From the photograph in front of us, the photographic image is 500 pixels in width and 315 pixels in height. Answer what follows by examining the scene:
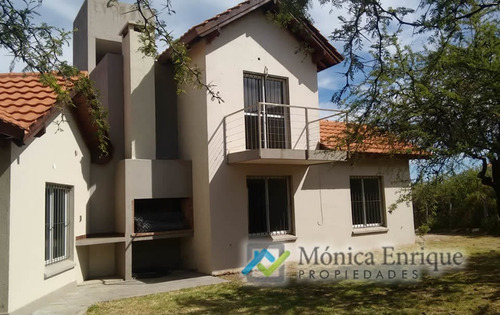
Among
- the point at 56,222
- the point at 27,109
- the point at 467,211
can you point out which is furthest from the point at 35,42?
the point at 467,211

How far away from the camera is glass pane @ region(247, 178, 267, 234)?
1172 centimetres

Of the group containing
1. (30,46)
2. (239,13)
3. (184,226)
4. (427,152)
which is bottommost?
(184,226)

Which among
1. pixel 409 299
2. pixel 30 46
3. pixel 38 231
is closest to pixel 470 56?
pixel 409 299

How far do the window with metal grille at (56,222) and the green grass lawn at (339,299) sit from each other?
1690 millimetres

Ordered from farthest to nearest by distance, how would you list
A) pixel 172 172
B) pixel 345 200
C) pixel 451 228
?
pixel 451 228
pixel 345 200
pixel 172 172

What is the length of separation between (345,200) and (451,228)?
387 inches

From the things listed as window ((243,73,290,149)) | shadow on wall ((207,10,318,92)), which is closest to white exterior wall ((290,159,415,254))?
window ((243,73,290,149))

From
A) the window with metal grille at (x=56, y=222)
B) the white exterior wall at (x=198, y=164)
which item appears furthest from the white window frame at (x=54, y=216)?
the white exterior wall at (x=198, y=164)

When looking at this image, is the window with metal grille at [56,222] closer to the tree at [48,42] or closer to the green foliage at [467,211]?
the tree at [48,42]

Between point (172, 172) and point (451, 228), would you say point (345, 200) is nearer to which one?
point (172, 172)

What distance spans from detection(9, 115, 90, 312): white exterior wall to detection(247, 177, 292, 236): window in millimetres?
4703

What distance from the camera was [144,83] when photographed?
461 inches

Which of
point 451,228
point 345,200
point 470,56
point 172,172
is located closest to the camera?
point 470,56

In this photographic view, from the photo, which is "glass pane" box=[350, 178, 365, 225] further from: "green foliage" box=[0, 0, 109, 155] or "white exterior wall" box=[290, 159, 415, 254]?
"green foliage" box=[0, 0, 109, 155]
